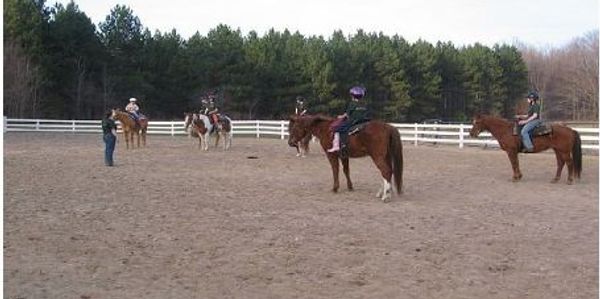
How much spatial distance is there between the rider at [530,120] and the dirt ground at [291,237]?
0.96 meters

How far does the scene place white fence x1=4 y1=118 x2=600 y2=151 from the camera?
27.7 meters

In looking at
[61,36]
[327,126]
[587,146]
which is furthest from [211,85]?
[327,126]

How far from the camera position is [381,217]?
952cm

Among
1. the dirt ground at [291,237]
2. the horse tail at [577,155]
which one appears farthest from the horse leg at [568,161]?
the dirt ground at [291,237]

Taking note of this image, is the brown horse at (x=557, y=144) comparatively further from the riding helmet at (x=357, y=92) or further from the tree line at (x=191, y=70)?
the tree line at (x=191, y=70)

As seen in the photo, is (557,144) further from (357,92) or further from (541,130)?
(357,92)

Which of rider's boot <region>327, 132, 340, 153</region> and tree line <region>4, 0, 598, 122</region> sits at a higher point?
tree line <region>4, 0, 598, 122</region>

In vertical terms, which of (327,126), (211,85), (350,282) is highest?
(211,85)

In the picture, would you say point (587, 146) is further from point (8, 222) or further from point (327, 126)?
point (8, 222)

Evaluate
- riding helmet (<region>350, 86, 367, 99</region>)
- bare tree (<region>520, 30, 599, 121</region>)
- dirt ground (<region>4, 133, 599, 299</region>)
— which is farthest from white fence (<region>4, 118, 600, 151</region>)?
bare tree (<region>520, 30, 599, 121</region>)

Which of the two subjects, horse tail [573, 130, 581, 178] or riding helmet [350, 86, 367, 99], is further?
horse tail [573, 130, 581, 178]

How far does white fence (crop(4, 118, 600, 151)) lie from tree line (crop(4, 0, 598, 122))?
5.25 metres

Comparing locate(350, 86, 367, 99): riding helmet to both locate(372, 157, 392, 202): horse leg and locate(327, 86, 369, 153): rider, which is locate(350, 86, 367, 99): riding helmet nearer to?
locate(327, 86, 369, 153): rider

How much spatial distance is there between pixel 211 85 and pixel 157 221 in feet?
159
